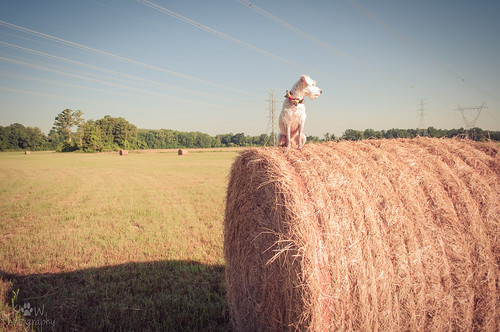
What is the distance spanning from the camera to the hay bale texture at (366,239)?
2.20m

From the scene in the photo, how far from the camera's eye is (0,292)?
3861mm

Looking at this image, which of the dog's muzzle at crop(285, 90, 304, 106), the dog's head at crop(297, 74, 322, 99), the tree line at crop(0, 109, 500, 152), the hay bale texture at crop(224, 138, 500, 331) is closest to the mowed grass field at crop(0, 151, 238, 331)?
the hay bale texture at crop(224, 138, 500, 331)

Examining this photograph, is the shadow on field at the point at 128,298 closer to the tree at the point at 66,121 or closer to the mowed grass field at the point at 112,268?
the mowed grass field at the point at 112,268

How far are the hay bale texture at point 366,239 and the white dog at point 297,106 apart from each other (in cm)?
69

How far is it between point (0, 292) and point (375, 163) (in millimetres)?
5739

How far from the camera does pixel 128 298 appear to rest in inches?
150

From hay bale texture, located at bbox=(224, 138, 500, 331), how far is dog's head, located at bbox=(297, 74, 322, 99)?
2.90 feet

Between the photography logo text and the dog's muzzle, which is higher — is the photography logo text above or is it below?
below

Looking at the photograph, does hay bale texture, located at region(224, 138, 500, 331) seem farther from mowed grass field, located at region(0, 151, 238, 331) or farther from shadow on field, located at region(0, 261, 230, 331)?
mowed grass field, located at region(0, 151, 238, 331)

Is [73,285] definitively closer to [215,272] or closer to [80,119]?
[215,272]

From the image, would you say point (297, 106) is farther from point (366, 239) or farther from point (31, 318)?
point (31, 318)

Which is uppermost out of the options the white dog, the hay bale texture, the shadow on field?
the white dog

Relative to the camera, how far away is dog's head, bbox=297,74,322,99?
364cm

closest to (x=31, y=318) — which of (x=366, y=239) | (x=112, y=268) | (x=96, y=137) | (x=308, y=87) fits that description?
(x=112, y=268)
